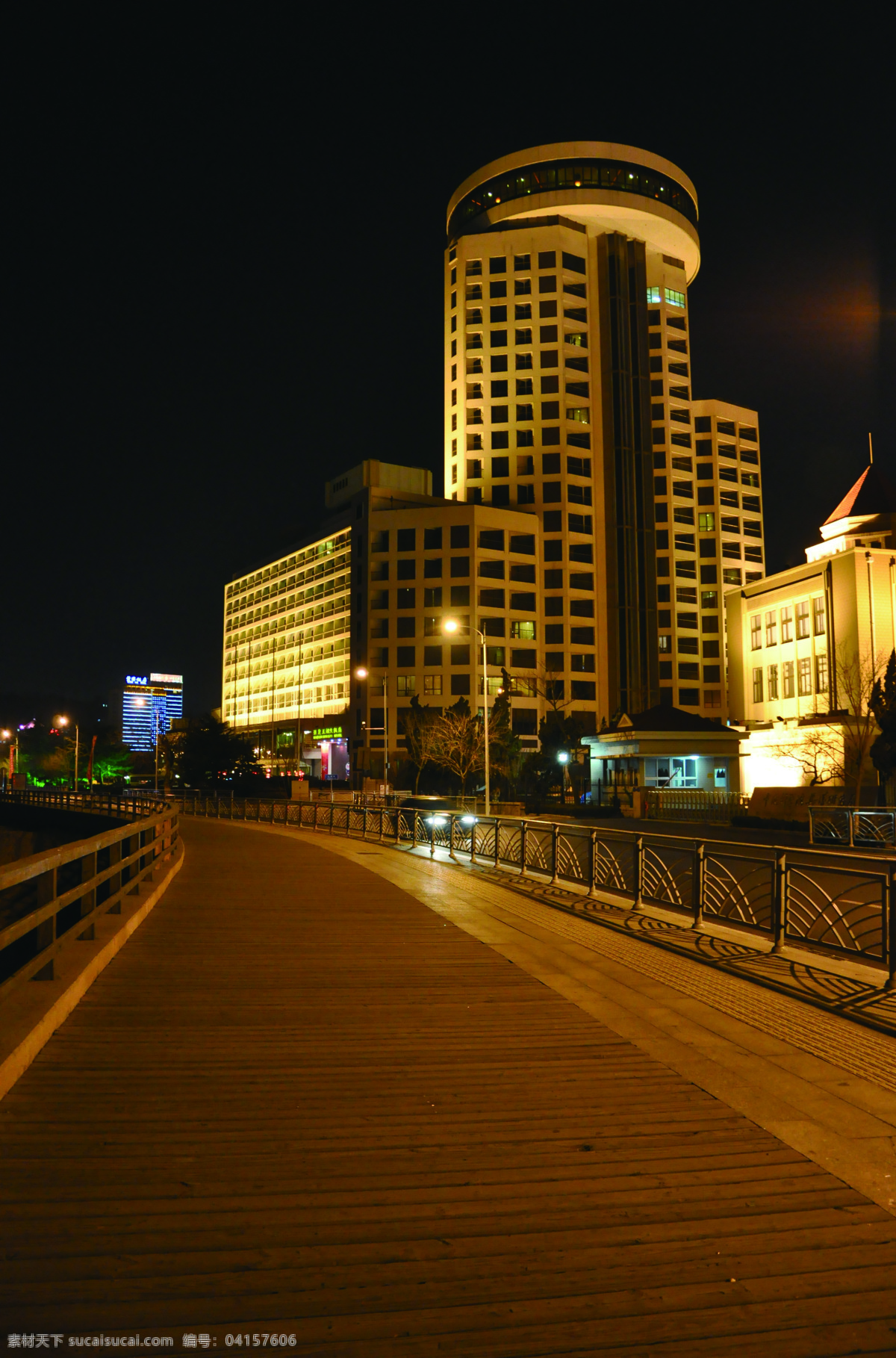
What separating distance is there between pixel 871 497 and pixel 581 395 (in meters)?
35.9

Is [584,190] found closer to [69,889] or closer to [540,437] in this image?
[540,437]

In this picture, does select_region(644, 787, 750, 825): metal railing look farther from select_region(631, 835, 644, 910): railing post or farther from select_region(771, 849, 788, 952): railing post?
select_region(771, 849, 788, 952): railing post

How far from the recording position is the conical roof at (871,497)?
62.5m

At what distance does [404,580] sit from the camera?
86.9m

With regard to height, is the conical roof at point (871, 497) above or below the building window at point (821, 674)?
above

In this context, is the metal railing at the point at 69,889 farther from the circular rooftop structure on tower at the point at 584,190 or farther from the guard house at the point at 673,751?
the circular rooftop structure on tower at the point at 584,190

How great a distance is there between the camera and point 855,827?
94.7ft

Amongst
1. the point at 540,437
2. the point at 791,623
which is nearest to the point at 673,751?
the point at 791,623

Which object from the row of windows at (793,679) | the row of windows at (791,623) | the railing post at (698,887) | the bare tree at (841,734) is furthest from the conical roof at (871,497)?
the railing post at (698,887)

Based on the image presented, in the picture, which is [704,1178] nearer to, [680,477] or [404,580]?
[404,580]

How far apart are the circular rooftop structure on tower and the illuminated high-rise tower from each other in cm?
15

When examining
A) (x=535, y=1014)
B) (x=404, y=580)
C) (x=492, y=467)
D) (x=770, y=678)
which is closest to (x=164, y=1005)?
(x=535, y=1014)

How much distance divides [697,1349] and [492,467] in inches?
3606

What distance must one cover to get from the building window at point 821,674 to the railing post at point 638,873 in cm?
4495
